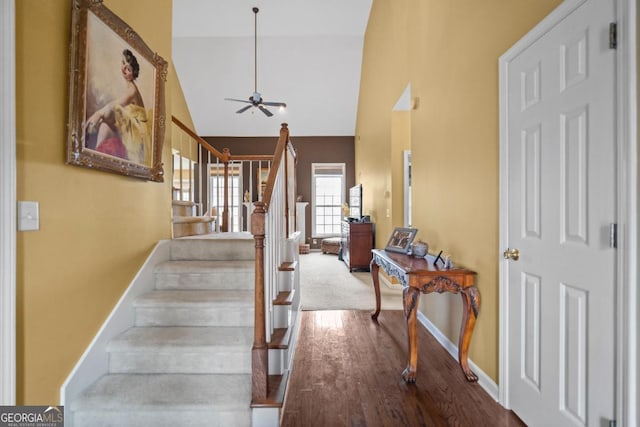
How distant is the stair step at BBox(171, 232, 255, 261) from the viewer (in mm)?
3029

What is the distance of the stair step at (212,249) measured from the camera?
3.03 m

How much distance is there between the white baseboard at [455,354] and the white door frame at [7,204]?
262 centimetres

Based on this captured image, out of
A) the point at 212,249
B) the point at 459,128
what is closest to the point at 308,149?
the point at 212,249

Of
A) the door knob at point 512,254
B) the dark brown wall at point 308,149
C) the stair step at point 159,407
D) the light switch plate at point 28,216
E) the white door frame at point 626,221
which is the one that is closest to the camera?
the white door frame at point 626,221

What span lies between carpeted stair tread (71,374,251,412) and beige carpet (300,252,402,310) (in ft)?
6.63

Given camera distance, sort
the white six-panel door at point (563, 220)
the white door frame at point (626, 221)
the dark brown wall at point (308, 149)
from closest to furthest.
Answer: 1. the white door frame at point (626, 221)
2. the white six-panel door at point (563, 220)
3. the dark brown wall at point (308, 149)

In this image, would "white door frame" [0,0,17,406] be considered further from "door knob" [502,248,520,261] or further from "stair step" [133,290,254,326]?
"door knob" [502,248,520,261]

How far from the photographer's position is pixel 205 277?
276 centimetres

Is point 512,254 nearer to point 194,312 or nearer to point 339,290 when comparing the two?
point 194,312

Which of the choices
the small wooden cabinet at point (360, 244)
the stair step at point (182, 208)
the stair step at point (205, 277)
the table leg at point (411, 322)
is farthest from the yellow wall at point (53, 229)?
the small wooden cabinet at point (360, 244)

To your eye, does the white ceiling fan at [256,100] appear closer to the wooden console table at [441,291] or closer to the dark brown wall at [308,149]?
the dark brown wall at [308,149]

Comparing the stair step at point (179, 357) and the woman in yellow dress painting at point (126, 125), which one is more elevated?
the woman in yellow dress painting at point (126, 125)

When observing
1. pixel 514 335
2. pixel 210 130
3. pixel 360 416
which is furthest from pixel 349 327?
pixel 210 130

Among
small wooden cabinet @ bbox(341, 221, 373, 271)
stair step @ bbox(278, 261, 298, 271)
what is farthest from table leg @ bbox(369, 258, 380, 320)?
small wooden cabinet @ bbox(341, 221, 373, 271)
